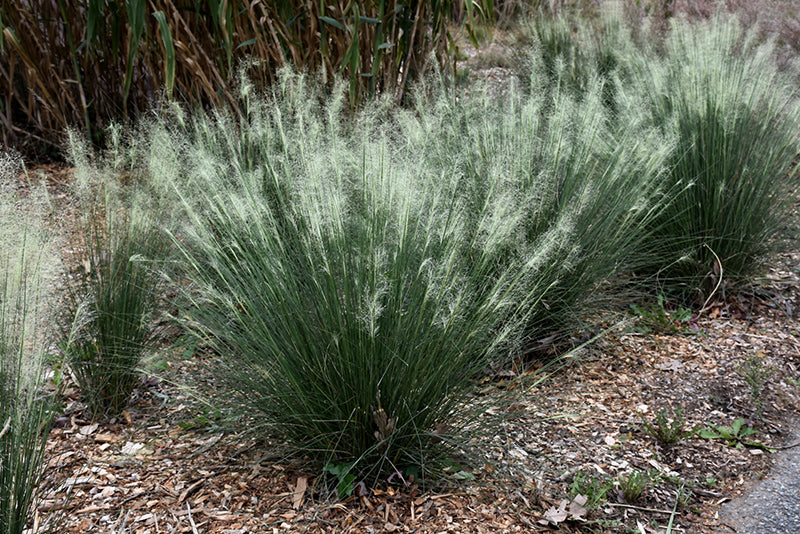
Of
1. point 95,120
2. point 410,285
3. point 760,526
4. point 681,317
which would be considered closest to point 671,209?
point 681,317

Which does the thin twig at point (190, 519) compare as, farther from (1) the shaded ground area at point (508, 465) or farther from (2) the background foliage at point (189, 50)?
(2) the background foliage at point (189, 50)

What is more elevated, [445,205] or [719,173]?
[445,205]

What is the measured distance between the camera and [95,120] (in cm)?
443

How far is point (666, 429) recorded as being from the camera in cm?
236

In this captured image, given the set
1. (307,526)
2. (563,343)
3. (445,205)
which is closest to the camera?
(307,526)

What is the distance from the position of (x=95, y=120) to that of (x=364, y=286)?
337 cm

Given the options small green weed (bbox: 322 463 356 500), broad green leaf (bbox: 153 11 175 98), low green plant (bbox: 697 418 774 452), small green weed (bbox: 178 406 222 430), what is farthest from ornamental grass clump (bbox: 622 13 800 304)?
broad green leaf (bbox: 153 11 175 98)

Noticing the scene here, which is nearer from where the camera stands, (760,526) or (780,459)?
(760,526)

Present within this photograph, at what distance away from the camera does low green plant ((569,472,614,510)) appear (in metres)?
2.03

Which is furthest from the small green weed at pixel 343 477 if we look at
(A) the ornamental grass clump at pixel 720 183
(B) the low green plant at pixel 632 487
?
(A) the ornamental grass clump at pixel 720 183

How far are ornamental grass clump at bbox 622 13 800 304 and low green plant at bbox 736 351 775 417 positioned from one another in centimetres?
45

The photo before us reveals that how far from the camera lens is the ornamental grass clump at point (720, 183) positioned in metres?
3.25

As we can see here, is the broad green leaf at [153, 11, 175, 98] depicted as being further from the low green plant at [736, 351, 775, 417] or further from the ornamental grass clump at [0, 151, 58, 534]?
the low green plant at [736, 351, 775, 417]

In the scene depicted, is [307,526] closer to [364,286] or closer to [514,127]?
[364,286]
